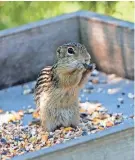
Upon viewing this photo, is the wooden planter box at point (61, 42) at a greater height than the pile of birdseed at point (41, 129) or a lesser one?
greater

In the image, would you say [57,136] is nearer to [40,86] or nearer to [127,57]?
[40,86]

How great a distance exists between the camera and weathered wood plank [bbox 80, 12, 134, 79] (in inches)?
236

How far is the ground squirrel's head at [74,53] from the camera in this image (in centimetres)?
480

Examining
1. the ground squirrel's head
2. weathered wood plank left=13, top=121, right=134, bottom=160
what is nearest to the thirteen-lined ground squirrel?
the ground squirrel's head

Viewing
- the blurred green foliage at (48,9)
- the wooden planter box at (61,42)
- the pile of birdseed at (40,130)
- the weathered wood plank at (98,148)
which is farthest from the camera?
the blurred green foliage at (48,9)

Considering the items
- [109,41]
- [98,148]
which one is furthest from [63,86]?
[109,41]

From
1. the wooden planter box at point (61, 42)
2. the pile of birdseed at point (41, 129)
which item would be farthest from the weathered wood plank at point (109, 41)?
the pile of birdseed at point (41, 129)

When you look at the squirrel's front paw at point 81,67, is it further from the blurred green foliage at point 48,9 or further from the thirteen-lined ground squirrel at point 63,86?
the blurred green foliage at point 48,9

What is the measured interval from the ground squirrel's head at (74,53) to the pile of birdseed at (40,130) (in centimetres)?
46

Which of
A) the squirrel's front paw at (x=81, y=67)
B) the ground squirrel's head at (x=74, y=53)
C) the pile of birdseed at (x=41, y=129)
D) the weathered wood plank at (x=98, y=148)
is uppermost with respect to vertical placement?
the ground squirrel's head at (x=74, y=53)

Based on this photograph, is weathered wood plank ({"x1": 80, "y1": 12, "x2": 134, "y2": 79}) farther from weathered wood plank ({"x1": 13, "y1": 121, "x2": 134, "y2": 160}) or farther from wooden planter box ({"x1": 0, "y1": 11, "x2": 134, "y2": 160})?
weathered wood plank ({"x1": 13, "y1": 121, "x2": 134, "y2": 160})

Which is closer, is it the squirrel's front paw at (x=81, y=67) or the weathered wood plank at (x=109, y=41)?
the squirrel's front paw at (x=81, y=67)

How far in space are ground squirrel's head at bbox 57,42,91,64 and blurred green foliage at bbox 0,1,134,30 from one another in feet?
7.42

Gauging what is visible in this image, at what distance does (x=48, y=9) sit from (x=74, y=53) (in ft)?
8.42
